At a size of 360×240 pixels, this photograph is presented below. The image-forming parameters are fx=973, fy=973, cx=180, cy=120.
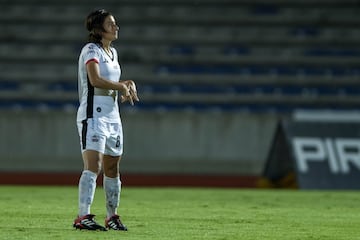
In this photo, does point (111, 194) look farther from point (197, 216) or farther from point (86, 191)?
point (197, 216)

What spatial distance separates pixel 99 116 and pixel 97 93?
0.57 feet

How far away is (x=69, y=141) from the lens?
19.9 meters

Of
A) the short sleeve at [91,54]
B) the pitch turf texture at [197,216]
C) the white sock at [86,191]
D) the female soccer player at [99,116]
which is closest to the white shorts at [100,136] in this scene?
the female soccer player at [99,116]

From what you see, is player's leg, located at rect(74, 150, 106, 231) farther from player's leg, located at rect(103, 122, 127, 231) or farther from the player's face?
the player's face

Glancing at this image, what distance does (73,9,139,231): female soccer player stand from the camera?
694 cm

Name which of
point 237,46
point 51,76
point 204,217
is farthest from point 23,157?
point 204,217

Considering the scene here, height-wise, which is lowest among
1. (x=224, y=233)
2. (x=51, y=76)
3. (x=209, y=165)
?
(x=209, y=165)

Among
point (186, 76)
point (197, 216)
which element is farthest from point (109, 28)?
point (186, 76)

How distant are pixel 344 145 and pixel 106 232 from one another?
822 centimetres

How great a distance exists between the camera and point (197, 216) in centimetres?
874

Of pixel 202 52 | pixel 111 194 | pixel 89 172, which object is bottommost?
pixel 202 52

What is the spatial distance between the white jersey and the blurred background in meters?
12.5

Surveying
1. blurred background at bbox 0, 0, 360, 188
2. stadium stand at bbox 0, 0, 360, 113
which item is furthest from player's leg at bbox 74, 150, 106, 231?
stadium stand at bbox 0, 0, 360, 113

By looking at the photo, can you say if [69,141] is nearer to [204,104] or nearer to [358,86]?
[204,104]
